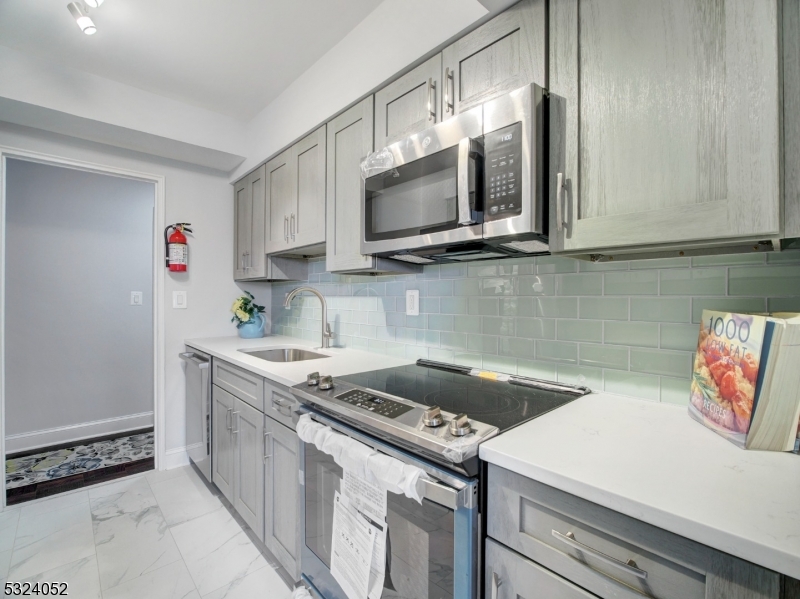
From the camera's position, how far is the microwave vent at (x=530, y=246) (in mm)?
1157

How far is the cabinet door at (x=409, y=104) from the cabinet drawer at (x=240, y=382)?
1202 mm

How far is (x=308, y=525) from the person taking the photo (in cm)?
138

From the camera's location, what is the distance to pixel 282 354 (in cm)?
250

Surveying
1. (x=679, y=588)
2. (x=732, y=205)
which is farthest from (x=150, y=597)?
(x=732, y=205)

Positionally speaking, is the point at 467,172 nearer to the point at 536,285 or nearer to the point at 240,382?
the point at 536,285

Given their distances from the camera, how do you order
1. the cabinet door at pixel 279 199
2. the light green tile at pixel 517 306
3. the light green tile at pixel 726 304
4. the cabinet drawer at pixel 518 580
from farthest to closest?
the cabinet door at pixel 279 199, the light green tile at pixel 517 306, the light green tile at pixel 726 304, the cabinet drawer at pixel 518 580

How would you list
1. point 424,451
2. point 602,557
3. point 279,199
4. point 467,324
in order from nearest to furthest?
point 602,557 < point 424,451 < point 467,324 < point 279,199

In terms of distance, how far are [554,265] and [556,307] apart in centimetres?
15

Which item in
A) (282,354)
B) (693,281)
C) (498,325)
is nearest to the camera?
(693,281)

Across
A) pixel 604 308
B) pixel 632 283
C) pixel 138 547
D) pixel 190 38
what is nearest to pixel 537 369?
pixel 604 308

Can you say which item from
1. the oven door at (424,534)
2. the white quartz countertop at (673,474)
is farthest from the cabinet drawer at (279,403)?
the white quartz countertop at (673,474)

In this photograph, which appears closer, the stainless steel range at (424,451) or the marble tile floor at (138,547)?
the stainless steel range at (424,451)

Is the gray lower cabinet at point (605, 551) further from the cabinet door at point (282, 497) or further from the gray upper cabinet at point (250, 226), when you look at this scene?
the gray upper cabinet at point (250, 226)

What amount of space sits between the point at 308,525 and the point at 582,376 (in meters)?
1.12
